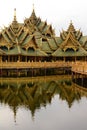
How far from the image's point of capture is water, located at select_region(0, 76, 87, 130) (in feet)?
69.8

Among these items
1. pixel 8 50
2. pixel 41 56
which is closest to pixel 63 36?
pixel 41 56

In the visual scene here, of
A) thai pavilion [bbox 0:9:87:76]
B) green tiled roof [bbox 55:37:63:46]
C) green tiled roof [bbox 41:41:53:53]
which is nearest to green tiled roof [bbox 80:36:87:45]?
thai pavilion [bbox 0:9:87:76]

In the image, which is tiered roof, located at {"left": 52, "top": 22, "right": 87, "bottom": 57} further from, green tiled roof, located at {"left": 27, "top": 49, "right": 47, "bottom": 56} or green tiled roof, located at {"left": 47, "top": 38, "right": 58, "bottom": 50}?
green tiled roof, located at {"left": 27, "top": 49, "right": 47, "bottom": 56}

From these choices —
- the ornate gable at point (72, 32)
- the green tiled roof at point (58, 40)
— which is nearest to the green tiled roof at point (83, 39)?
the ornate gable at point (72, 32)

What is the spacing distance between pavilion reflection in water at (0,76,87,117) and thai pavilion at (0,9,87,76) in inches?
557

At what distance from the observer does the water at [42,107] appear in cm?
2128

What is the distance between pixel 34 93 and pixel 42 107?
7.84m

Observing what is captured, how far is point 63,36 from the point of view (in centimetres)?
6594

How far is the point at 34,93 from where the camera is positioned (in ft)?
114

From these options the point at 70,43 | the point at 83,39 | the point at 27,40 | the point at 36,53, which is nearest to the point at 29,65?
the point at 36,53

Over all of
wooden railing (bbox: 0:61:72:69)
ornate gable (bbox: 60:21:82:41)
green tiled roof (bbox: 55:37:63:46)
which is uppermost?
ornate gable (bbox: 60:21:82:41)

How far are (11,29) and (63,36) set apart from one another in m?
10.1

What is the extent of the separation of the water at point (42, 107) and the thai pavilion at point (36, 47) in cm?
1707

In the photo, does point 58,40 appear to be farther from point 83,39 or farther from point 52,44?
point 83,39
